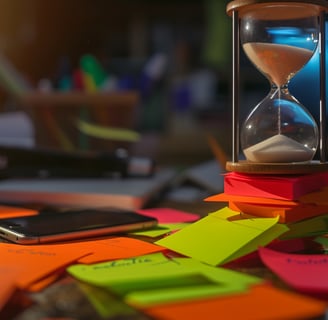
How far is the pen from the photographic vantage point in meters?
1.12

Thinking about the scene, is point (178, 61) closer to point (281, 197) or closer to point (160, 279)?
point (281, 197)

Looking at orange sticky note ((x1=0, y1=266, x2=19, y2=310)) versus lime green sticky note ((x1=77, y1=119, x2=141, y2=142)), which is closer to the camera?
orange sticky note ((x1=0, y1=266, x2=19, y2=310))

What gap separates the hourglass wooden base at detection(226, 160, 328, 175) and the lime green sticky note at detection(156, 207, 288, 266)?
5 centimetres

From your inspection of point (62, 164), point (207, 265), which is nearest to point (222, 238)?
point (207, 265)

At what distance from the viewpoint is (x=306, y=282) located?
17.8 inches

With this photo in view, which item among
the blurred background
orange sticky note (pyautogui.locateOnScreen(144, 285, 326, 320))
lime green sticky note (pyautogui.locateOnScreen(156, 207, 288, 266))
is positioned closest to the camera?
orange sticky note (pyautogui.locateOnScreen(144, 285, 326, 320))

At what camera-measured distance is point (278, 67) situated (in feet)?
2.10

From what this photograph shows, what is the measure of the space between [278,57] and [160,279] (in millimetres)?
292

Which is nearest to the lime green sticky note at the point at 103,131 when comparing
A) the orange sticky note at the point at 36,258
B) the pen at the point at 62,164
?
the pen at the point at 62,164

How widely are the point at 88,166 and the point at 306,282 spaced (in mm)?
727

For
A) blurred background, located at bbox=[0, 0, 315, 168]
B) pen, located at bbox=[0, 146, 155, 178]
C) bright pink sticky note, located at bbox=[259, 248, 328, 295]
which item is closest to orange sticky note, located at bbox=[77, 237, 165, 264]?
bright pink sticky note, located at bbox=[259, 248, 328, 295]

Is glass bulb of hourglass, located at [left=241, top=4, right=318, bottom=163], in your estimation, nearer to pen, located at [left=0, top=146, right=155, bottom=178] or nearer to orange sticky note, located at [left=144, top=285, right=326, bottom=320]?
orange sticky note, located at [left=144, top=285, right=326, bottom=320]

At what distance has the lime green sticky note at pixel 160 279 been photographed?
16.5 inches

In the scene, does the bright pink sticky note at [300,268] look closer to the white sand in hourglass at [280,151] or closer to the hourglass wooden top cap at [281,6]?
the white sand in hourglass at [280,151]
